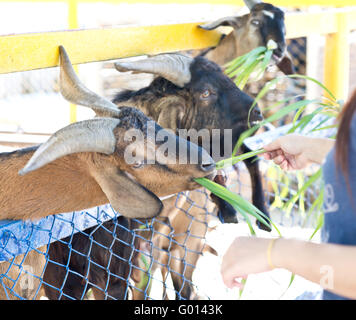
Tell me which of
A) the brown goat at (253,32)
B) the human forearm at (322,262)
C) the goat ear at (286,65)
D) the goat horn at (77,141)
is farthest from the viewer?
the goat ear at (286,65)

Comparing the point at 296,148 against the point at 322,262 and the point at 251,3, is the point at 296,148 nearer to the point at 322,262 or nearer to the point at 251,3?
the point at 322,262

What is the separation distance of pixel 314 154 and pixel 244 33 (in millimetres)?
2412

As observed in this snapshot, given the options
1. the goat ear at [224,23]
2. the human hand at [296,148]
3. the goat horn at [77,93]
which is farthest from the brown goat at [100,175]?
the goat ear at [224,23]

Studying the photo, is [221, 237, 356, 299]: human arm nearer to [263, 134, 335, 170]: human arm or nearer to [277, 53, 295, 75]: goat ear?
[263, 134, 335, 170]: human arm

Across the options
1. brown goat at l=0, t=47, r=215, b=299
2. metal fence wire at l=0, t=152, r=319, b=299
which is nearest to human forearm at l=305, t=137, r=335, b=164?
metal fence wire at l=0, t=152, r=319, b=299

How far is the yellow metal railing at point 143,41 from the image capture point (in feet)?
8.09

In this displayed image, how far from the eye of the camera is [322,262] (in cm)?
129

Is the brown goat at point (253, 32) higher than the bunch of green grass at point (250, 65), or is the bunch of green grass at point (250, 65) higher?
the brown goat at point (253, 32)

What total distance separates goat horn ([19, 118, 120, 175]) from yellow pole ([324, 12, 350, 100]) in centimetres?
253

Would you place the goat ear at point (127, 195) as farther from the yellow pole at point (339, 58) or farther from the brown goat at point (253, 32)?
the yellow pole at point (339, 58)
